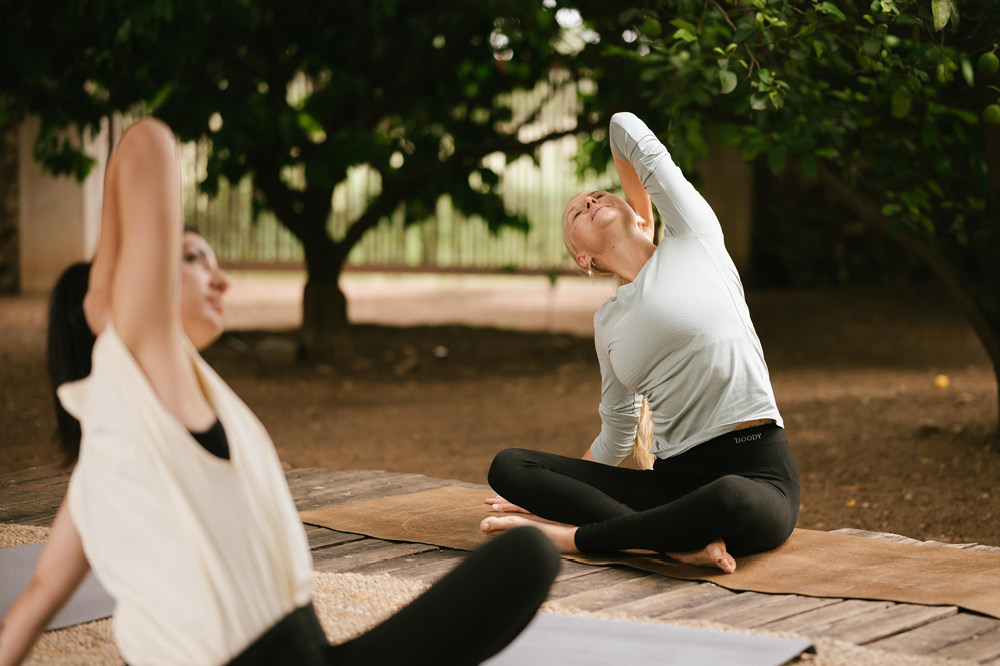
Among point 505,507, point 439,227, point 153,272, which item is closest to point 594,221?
point 505,507

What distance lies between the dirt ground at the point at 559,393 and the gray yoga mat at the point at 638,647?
1872 mm

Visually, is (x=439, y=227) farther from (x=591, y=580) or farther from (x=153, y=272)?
(x=153, y=272)

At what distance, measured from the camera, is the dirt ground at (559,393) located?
14.5 ft

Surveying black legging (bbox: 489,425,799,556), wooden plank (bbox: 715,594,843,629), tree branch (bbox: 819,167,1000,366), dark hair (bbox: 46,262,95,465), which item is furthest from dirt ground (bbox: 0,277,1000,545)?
dark hair (bbox: 46,262,95,465)

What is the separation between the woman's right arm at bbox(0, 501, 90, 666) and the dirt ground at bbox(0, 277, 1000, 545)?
2.83 meters

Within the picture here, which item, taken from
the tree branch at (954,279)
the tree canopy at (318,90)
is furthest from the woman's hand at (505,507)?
the tree canopy at (318,90)

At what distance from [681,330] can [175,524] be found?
1.45 m

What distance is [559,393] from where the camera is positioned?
21.5ft

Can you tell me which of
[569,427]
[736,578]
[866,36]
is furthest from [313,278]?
[736,578]

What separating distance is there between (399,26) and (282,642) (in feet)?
19.9

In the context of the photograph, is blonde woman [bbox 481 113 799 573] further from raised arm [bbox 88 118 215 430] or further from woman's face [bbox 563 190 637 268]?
raised arm [bbox 88 118 215 430]

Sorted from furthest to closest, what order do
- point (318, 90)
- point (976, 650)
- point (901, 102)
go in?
point (318, 90) < point (901, 102) < point (976, 650)

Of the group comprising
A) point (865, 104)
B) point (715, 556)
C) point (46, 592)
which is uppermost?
point (865, 104)

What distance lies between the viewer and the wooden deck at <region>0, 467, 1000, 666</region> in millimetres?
2102
